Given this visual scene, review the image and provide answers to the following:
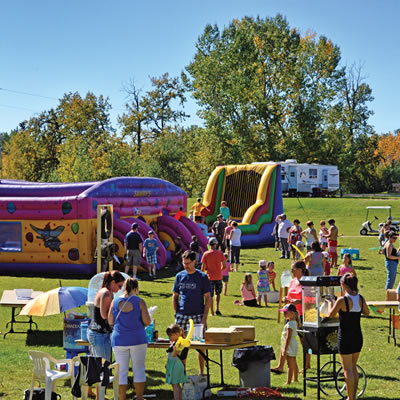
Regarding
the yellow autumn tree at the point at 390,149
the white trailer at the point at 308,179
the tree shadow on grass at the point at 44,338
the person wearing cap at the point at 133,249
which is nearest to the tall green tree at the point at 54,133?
the white trailer at the point at 308,179

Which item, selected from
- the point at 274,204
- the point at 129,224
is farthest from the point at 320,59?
the point at 129,224

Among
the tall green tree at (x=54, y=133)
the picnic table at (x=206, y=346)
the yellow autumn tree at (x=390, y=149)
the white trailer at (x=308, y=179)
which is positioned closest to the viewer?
the picnic table at (x=206, y=346)

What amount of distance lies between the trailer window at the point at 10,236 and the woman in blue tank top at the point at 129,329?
1374 centimetres

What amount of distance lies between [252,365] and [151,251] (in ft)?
36.1

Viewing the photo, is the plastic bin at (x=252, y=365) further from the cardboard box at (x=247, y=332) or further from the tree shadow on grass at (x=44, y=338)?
the tree shadow on grass at (x=44, y=338)

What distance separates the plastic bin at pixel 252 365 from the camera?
8570 millimetres

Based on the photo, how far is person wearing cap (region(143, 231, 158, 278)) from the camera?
19.5 metres

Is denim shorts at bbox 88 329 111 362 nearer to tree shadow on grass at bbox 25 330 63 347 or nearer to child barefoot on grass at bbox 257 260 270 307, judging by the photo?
tree shadow on grass at bbox 25 330 63 347

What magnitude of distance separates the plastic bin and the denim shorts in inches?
61.2

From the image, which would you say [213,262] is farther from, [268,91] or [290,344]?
[268,91]

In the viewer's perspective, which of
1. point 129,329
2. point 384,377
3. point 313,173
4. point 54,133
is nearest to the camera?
point 129,329

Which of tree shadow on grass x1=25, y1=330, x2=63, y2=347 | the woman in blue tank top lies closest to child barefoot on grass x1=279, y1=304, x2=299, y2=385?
the woman in blue tank top

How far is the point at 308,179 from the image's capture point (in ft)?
172

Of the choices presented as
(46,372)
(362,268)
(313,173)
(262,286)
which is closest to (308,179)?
(313,173)
